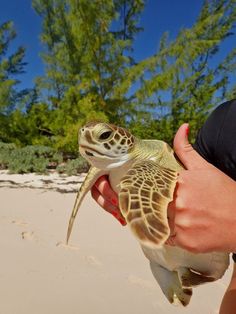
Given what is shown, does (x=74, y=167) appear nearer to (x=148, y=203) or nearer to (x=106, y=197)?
(x=106, y=197)

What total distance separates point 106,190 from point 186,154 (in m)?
0.33

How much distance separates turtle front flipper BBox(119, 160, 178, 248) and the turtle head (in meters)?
0.29

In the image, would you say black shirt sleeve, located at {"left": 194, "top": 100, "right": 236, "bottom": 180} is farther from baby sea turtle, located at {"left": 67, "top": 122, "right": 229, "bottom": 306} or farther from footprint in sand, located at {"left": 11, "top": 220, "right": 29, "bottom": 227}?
footprint in sand, located at {"left": 11, "top": 220, "right": 29, "bottom": 227}

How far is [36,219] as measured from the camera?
3.87 m

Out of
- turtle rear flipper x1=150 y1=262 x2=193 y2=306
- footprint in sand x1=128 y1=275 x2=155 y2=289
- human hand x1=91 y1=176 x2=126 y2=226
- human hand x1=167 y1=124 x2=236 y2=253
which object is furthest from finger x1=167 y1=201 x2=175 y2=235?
footprint in sand x1=128 y1=275 x2=155 y2=289

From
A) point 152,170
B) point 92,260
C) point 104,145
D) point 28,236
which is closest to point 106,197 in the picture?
point 104,145

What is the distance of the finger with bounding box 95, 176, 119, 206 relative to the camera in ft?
3.76

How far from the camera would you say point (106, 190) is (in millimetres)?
1175

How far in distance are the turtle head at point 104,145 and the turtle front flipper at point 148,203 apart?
0.96 feet

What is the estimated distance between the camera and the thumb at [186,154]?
0.98 m

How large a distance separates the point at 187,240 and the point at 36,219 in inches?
133

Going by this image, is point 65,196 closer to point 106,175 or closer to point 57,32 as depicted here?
point 106,175

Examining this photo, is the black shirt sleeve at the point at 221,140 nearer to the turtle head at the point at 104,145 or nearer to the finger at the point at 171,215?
the turtle head at the point at 104,145

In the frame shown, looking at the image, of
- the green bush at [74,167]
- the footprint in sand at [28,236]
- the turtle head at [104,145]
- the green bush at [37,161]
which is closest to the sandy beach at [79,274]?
the footprint in sand at [28,236]
